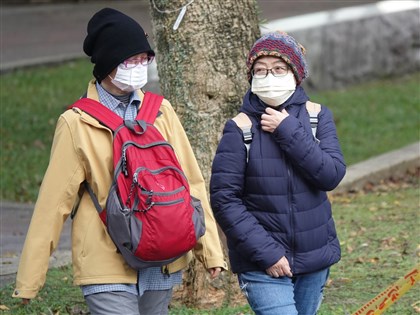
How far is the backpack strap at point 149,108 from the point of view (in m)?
4.14

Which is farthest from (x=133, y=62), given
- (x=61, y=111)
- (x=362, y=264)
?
(x=61, y=111)

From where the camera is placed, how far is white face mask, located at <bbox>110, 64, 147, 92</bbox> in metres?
4.15

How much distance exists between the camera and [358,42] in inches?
622

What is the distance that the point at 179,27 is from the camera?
235 inches

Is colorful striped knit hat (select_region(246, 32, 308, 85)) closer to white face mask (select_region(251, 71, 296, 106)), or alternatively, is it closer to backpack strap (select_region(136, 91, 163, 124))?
white face mask (select_region(251, 71, 296, 106))

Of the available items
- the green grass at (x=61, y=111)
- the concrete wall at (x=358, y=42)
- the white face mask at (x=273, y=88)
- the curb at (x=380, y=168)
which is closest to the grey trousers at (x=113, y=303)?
the white face mask at (x=273, y=88)

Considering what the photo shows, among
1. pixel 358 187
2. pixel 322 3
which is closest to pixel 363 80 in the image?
pixel 358 187

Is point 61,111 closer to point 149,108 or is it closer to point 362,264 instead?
point 362,264

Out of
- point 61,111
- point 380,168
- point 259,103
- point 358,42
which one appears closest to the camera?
point 259,103

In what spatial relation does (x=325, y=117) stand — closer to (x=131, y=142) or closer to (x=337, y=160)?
(x=337, y=160)

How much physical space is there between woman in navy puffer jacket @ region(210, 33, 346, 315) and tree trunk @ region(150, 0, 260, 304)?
5.66ft

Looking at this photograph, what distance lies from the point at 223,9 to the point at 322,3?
19642mm

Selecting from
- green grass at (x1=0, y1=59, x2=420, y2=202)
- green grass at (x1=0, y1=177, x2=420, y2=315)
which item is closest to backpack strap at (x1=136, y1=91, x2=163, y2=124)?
green grass at (x1=0, y1=177, x2=420, y2=315)

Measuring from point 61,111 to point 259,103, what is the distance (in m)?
8.47
